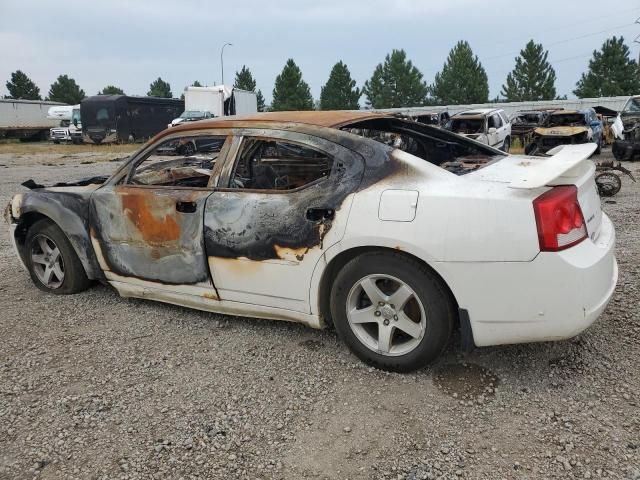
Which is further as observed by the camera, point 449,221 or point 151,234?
point 151,234

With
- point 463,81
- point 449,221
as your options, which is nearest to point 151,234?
point 449,221

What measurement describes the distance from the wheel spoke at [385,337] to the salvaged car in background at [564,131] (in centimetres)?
1277

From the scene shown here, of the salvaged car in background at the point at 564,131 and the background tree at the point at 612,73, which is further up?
the background tree at the point at 612,73

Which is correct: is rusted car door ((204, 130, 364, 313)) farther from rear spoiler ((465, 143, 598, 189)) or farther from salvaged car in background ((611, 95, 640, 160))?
salvaged car in background ((611, 95, 640, 160))

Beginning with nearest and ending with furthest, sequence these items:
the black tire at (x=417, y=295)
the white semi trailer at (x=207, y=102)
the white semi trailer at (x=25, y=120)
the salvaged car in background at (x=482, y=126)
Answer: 1. the black tire at (x=417, y=295)
2. the salvaged car in background at (x=482, y=126)
3. the white semi trailer at (x=207, y=102)
4. the white semi trailer at (x=25, y=120)

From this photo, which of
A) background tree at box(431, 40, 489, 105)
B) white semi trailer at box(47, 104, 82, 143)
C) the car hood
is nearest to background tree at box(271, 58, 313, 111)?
background tree at box(431, 40, 489, 105)

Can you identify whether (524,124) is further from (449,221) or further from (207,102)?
(449,221)

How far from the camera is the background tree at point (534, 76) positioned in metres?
58.7

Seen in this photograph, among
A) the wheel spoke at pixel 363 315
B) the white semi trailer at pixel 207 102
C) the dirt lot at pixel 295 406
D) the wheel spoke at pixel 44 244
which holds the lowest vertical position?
the dirt lot at pixel 295 406

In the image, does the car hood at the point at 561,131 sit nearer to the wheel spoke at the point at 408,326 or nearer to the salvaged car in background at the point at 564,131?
the salvaged car in background at the point at 564,131

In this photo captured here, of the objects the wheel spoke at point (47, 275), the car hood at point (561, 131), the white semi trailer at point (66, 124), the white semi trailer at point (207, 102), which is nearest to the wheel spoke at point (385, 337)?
the wheel spoke at point (47, 275)

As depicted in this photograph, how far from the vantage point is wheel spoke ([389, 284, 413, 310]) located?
2.81 metres

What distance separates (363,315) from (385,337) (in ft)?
0.56

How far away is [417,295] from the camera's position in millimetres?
2764
